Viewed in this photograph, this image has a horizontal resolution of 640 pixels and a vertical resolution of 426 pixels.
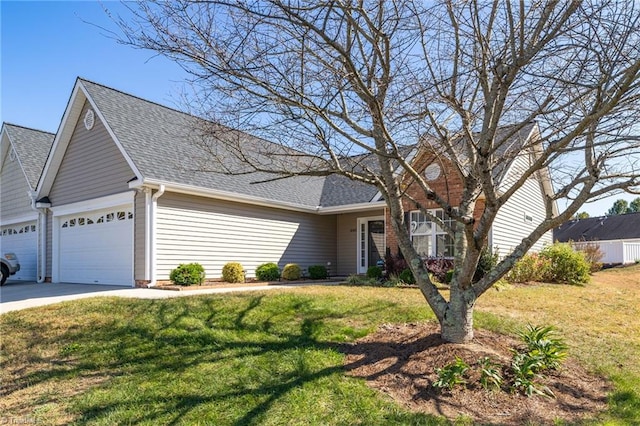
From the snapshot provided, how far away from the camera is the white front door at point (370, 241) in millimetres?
16969

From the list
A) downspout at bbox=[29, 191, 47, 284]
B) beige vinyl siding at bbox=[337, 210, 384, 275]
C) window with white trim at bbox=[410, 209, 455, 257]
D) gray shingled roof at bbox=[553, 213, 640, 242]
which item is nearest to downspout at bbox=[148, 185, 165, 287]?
downspout at bbox=[29, 191, 47, 284]

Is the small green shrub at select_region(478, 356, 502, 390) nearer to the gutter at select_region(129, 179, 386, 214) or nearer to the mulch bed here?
the mulch bed

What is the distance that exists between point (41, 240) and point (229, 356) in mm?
13149

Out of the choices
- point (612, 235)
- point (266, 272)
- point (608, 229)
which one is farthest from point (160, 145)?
point (608, 229)

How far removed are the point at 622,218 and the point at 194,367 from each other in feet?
122

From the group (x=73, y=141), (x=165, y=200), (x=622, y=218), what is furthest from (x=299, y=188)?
(x=622, y=218)

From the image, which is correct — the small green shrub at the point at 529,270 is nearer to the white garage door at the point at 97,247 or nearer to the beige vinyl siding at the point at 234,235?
the beige vinyl siding at the point at 234,235

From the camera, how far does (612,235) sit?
31.7m

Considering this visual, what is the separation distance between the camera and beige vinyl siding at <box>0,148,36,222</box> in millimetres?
16889

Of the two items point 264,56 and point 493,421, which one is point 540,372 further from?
point 264,56

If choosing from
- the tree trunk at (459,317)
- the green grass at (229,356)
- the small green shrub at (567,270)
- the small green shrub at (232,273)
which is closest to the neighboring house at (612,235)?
the small green shrub at (567,270)

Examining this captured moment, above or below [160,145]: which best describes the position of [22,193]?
below

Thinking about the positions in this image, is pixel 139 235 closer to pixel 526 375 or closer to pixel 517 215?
pixel 526 375

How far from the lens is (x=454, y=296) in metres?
5.88
